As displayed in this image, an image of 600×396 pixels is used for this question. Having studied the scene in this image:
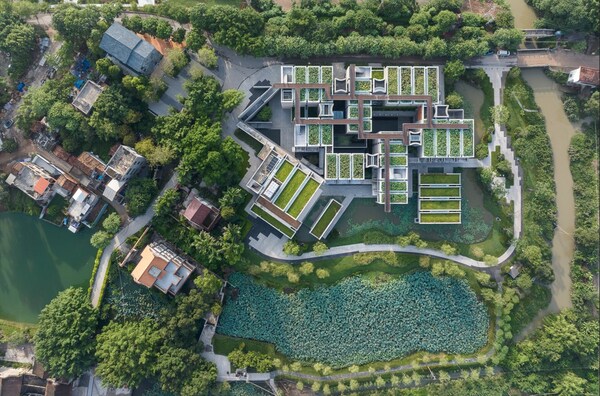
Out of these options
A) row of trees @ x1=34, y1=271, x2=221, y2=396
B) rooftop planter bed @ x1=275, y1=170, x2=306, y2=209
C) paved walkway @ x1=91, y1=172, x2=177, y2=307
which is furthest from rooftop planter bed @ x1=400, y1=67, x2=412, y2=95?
row of trees @ x1=34, y1=271, x2=221, y2=396

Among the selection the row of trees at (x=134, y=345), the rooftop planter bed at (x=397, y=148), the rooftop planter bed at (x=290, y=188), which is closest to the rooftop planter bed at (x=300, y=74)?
the rooftop planter bed at (x=290, y=188)

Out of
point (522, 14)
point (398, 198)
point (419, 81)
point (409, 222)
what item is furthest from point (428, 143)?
point (522, 14)

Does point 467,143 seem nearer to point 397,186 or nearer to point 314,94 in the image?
point 397,186

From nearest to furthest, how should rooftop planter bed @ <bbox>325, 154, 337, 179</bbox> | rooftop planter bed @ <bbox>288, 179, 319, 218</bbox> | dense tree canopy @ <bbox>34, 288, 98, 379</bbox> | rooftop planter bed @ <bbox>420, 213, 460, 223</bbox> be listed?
dense tree canopy @ <bbox>34, 288, 98, 379</bbox>, rooftop planter bed @ <bbox>288, 179, 319, 218</bbox>, rooftop planter bed @ <bbox>325, 154, 337, 179</bbox>, rooftop planter bed @ <bbox>420, 213, 460, 223</bbox>

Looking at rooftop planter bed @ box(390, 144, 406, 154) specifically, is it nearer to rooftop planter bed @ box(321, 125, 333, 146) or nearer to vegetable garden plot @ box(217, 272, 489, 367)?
rooftop planter bed @ box(321, 125, 333, 146)

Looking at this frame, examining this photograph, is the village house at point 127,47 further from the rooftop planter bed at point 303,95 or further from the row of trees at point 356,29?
the rooftop planter bed at point 303,95

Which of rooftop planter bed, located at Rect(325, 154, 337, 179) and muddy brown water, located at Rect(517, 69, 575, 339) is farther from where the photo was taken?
muddy brown water, located at Rect(517, 69, 575, 339)
